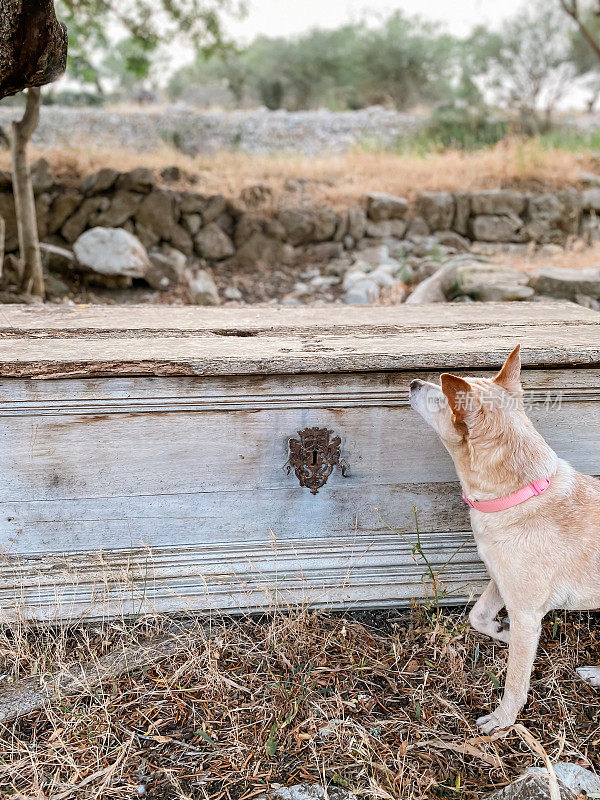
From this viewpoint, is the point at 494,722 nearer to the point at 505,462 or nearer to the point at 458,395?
the point at 505,462

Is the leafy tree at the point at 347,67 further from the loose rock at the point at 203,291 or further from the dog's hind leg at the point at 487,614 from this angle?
the dog's hind leg at the point at 487,614

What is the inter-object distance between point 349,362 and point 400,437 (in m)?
0.38

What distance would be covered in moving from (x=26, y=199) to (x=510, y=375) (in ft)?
18.1

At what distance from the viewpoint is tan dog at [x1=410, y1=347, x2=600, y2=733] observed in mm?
1817

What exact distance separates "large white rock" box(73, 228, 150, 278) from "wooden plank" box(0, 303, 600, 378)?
4.41m

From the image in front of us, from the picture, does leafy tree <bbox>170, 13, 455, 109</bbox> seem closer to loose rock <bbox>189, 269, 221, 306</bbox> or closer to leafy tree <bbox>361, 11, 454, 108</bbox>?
leafy tree <bbox>361, 11, 454, 108</bbox>

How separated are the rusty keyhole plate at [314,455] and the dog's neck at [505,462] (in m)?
0.49

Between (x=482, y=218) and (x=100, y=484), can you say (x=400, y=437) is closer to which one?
(x=100, y=484)

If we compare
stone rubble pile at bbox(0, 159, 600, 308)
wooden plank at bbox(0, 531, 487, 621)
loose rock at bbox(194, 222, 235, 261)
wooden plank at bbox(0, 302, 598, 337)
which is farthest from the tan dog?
loose rock at bbox(194, 222, 235, 261)

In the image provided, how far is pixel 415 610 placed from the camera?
2.45 metres

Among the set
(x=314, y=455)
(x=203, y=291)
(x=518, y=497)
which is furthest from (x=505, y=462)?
(x=203, y=291)

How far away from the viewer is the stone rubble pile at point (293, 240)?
6988 mm

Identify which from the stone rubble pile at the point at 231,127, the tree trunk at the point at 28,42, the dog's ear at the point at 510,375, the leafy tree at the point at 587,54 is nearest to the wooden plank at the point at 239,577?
the dog's ear at the point at 510,375

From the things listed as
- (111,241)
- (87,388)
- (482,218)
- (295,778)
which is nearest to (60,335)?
(87,388)
